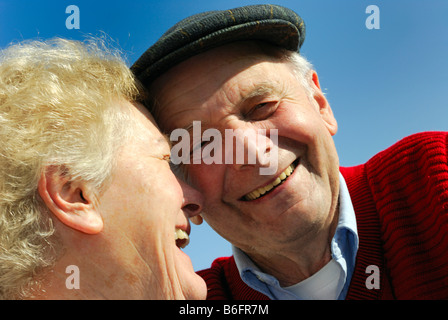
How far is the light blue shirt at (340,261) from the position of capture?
2314 mm

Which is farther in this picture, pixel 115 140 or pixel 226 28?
pixel 226 28

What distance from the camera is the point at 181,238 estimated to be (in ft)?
6.40

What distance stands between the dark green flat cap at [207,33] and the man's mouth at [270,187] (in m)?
0.72

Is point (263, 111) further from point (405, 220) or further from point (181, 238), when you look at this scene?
point (405, 220)

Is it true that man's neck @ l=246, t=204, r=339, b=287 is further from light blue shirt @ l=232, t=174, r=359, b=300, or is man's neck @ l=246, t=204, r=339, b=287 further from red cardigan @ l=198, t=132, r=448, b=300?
red cardigan @ l=198, t=132, r=448, b=300

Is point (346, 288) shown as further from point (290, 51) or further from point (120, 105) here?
point (120, 105)

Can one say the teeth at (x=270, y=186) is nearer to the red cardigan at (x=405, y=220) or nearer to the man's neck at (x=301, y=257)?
the man's neck at (x=301, y=257)

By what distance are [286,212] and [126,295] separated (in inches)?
34.6

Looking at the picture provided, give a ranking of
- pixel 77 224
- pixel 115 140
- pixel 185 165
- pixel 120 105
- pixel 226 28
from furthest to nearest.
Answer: pixel 185 165, pixel 226 28, pixel 120 105, pixel 115 140, pixel 77 224

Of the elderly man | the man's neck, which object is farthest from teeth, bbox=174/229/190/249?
the man's neck

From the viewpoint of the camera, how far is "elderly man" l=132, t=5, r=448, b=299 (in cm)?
210

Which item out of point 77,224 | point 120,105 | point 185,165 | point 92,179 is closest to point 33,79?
point 120,105

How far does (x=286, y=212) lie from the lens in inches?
84.7

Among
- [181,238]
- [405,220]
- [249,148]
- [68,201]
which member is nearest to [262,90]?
[249,148]
